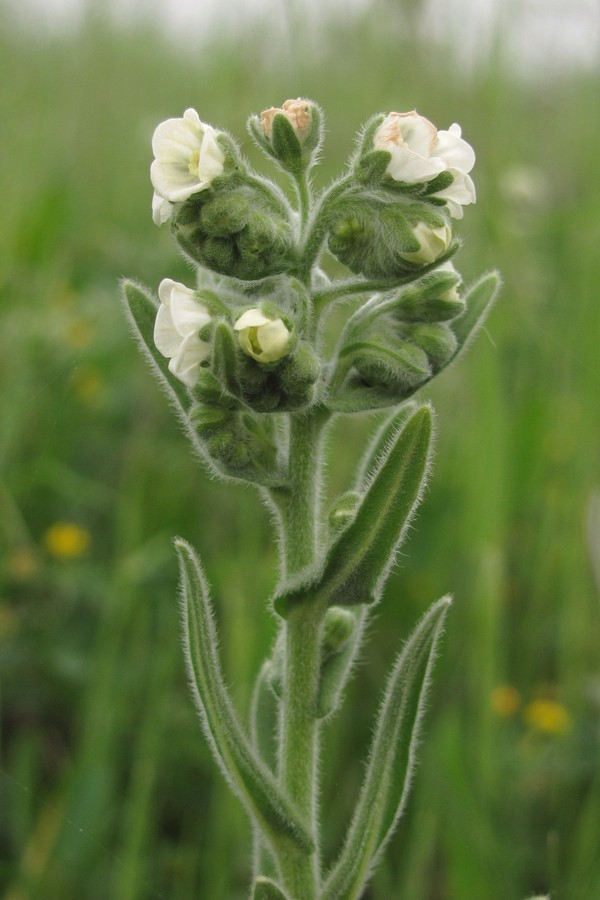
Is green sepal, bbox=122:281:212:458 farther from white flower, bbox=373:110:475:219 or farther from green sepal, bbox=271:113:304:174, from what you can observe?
white flower, bbox=373:110:475:219

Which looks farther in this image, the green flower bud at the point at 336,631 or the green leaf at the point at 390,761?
the green flower bud at the point at 336,631

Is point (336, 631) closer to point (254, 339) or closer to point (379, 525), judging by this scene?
point (379, 525)

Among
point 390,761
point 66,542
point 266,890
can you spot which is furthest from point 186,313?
point 66,542

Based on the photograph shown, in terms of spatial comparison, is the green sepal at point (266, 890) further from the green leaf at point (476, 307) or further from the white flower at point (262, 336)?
the green leaf at point (476, 307)

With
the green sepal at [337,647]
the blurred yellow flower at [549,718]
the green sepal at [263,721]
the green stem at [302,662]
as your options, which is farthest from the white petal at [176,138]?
the blurred yellow flower at [549,718]

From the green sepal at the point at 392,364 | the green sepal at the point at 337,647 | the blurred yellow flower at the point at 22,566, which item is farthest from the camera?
the blurred yellow flower at the point at 22,566

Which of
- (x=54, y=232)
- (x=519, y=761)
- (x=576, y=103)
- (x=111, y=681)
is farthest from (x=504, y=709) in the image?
(x=576, y=103)
